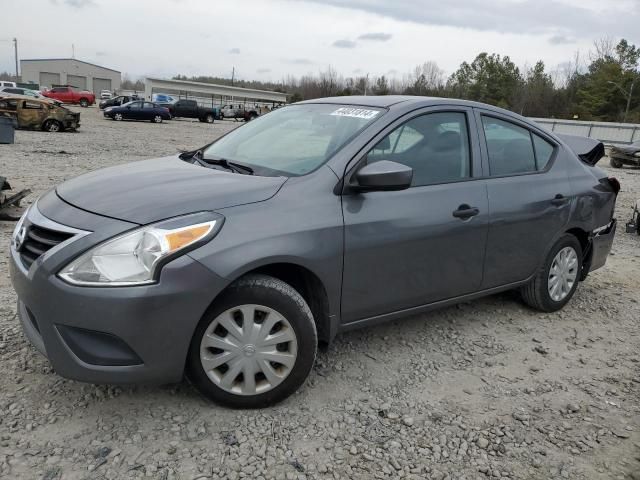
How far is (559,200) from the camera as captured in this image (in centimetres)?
429

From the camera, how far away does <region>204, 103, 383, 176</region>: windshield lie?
3.27m

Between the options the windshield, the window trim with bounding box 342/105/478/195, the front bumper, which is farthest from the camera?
the windshield

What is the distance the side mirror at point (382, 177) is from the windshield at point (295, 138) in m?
0.27

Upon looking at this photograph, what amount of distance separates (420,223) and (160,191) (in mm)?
1531

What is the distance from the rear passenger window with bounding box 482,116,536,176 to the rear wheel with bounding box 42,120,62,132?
2046cm

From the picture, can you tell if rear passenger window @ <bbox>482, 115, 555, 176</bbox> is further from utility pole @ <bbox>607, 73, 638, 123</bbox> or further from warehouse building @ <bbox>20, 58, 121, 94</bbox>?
warehouse building @ <bbox>20, 58, 121, 94</bbox>

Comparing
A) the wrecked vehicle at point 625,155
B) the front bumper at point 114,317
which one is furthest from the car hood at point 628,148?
the front bumper at point 114,317

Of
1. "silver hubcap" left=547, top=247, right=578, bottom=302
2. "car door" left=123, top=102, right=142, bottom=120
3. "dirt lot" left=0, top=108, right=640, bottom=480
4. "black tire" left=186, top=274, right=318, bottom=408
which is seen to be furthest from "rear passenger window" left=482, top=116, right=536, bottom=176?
"car door" left=123, top=102, right=142, bottom=120

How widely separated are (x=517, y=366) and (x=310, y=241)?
1791 mm

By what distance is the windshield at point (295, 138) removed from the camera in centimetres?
327

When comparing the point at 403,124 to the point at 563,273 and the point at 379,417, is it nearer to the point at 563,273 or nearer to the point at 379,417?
the point at 379,417

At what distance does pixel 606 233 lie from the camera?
490 cm

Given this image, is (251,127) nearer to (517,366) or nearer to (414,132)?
(414,132)

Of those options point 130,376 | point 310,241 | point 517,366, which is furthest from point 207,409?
point 517,366
